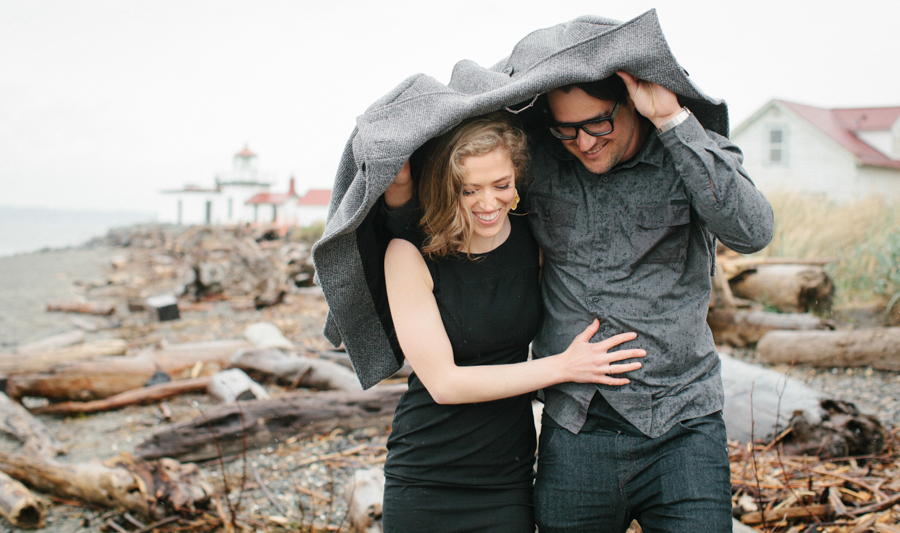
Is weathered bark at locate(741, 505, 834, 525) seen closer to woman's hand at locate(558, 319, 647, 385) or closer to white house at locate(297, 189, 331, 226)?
woman's hand at locate(558, 319, 647, 385)

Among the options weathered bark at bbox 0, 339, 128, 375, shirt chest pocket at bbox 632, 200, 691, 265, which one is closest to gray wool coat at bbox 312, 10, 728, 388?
shirt chest pocket at bbox 632, 200, 691, 265

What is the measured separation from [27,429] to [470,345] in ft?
15.8

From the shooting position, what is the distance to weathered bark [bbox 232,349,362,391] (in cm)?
622

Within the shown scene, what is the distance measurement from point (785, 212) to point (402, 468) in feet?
43.1

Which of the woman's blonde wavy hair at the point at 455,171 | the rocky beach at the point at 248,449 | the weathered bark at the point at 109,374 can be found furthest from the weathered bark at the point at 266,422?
the woman's blonde wavy hair at the point at 455,171

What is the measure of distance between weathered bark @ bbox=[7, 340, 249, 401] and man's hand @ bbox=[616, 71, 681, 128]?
6.43 meters

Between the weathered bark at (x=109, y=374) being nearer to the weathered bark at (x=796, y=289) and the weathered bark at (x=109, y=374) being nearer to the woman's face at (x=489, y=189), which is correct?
the woman's face at (x=489, y=189)

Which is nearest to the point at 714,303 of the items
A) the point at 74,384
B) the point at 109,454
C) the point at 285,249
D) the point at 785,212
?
the point at 785,212

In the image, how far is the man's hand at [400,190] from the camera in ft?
7.21

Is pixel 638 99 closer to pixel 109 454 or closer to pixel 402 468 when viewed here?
pixel 402 468

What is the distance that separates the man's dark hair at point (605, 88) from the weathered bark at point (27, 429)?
16.6 feet

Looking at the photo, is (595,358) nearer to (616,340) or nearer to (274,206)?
(616,340)

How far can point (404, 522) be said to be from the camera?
2.20m

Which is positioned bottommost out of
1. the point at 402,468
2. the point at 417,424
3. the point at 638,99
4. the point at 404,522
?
the point at 404,522
